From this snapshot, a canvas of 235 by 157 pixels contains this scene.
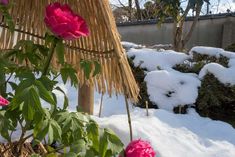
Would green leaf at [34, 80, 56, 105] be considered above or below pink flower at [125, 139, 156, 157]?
above

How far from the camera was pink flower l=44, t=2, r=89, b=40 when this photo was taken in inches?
45.5

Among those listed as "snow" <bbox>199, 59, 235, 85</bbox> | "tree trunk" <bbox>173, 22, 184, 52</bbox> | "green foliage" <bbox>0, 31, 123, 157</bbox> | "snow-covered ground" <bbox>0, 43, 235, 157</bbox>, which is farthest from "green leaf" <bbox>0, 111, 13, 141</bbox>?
"tree trunk" <bbox>173, 22, 184, 52</bbox>

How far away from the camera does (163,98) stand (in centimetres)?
400

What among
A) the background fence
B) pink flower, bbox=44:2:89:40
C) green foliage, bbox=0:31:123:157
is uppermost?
pink flower, bbox=44:2:89:40

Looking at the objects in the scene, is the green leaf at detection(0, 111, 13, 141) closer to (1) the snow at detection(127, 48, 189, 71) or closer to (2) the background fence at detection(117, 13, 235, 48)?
(1) the snow at detection(127, 48, 189, 71)

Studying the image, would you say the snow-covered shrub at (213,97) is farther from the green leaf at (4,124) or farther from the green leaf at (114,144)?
the green leaf at (4,124)

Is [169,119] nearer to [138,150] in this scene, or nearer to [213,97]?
[213,97]

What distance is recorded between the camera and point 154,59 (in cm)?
447

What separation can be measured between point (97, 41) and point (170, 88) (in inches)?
93.8

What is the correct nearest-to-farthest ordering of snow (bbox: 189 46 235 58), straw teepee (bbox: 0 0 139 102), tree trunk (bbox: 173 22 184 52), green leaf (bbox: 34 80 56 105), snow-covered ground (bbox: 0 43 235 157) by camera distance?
green leaf (bbox: 34 80 56 105), straw teepee (bbox: 0 0 139 102), snow-covered ground (bbox: 0 43 235 157), snow (bbox: 189 46 235 58), tree trunk (bbox: 173 22 184 52)

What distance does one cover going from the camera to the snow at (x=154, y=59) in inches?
173

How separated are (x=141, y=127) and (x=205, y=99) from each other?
170 centimetres

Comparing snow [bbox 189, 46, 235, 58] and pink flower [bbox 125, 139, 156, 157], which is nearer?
pink flower [bbox 125, 139, 156, 157]

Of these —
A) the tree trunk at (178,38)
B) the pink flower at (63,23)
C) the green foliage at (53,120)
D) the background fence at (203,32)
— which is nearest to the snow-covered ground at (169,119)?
the green foliage at (53,120)
